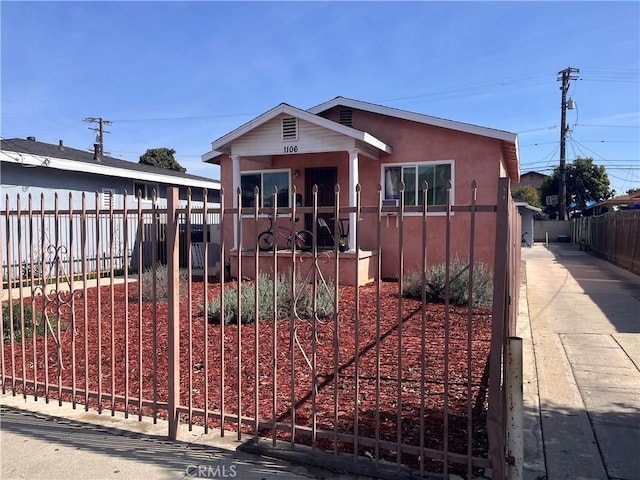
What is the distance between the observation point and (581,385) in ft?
16.9

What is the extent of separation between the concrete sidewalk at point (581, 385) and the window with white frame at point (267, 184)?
7.07m

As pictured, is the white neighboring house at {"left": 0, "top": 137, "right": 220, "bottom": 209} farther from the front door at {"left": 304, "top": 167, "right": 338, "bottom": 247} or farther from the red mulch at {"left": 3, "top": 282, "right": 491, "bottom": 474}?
the red mulch at {"left": 3, "top": 282, "right": 491, "bottom": 474}

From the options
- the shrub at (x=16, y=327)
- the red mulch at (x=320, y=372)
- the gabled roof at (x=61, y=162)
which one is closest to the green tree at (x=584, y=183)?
the gabled roof at (x=61, y=162)

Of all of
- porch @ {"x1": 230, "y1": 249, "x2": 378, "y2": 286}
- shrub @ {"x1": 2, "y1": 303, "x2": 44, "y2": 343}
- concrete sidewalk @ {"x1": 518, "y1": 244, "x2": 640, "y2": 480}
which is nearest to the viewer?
concrete sidewalk @ {"x1": 518, "y1": 244, "x2": 640, "y2": 480}

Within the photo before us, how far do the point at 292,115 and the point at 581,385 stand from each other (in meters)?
9.06

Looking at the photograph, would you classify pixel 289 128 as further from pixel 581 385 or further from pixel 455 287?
pixel 581 385

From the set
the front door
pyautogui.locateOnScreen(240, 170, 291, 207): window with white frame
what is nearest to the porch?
the front door

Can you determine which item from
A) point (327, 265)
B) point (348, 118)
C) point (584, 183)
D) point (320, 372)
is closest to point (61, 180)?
point (348, 118)

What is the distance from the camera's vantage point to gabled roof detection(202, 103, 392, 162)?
11.5 meters

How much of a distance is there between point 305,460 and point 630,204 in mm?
30524

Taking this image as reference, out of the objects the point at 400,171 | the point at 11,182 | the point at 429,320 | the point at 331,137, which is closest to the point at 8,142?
the point at 11,182

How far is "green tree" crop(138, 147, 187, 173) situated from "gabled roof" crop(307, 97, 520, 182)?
1385 inches

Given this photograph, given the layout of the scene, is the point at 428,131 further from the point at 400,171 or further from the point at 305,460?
the point at 305,460

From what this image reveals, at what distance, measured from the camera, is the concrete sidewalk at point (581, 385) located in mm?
3490
